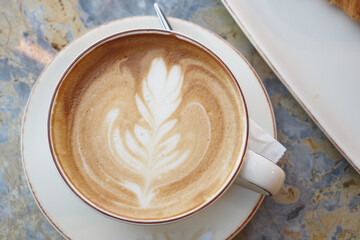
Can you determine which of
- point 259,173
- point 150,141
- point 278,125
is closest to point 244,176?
point 259,173

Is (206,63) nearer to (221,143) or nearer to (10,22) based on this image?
Result: (221,143)

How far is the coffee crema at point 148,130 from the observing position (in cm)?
82

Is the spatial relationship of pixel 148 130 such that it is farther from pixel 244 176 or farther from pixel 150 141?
pixel 244 176

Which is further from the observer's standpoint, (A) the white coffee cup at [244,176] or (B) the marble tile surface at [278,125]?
(B) the marble tile surface at [278,125]

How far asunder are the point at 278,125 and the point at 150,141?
1.40ft

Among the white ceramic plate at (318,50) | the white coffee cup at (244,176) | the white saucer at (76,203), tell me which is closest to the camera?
the white coffee cup at (244,176)

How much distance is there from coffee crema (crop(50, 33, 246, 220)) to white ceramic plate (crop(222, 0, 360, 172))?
0.30m

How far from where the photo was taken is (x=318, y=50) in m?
1.08

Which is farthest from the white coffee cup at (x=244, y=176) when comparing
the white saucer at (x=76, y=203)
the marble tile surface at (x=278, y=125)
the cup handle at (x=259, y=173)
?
the marble tile surface at (x=278, y=125)

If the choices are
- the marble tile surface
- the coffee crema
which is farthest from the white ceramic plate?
the coffee crema

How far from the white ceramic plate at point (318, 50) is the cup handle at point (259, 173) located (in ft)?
1.10

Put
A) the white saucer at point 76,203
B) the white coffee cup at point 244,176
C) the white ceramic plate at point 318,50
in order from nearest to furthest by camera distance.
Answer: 1. the white coffee cup at point 244,176
2. the white saucer at point 76,203
3. the white ceramic plate at point 318,50

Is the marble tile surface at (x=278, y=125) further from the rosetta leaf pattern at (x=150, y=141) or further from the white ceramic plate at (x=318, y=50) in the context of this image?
the rosetta leaf pattern at (x=150, y=141)

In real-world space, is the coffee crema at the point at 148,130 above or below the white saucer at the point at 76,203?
above
